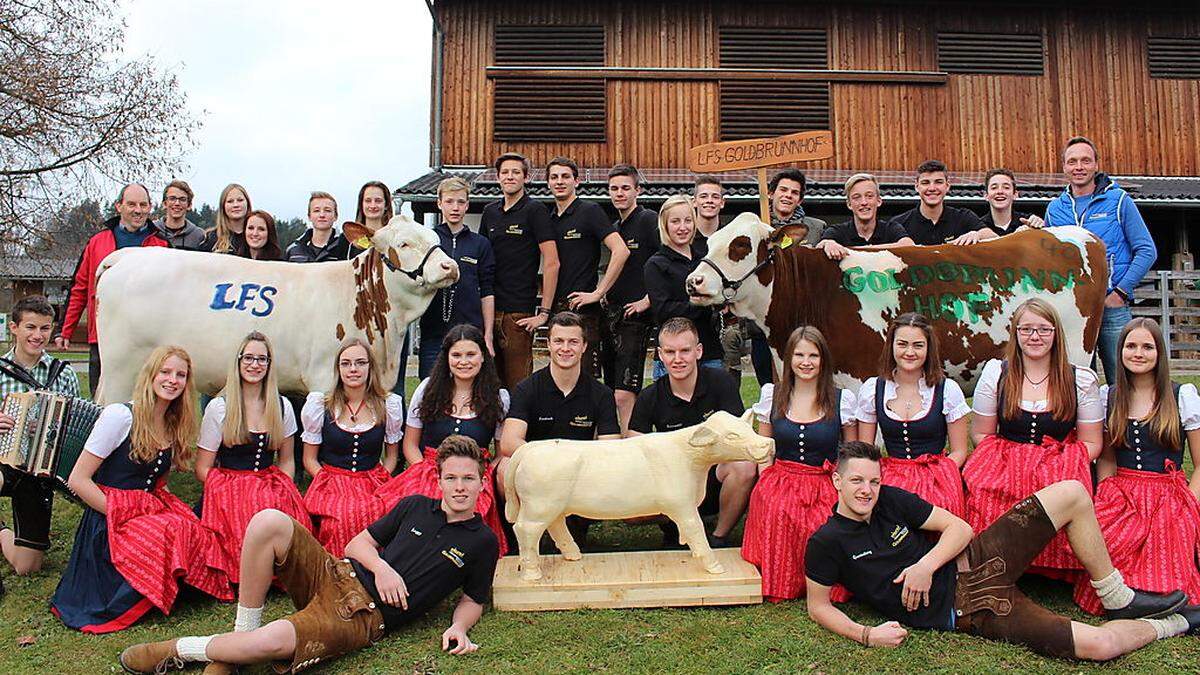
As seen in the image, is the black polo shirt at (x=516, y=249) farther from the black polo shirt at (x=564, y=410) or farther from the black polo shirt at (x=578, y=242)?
the black polo shirt at (x=564, y=410)

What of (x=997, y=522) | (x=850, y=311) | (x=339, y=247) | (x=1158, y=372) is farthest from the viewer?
(x=339, y=247)

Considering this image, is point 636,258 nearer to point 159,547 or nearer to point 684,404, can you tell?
point 684,404

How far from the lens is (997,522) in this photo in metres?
3.49

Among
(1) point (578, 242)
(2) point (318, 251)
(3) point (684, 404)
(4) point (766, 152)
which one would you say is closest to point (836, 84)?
(4) point (766, 152)

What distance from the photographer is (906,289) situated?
5305 mm

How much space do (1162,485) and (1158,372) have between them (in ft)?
1.57

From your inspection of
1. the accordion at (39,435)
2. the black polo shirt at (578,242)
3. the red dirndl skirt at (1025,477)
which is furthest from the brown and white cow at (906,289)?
the accordion at (39,435)

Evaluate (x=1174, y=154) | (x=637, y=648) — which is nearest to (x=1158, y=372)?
(x=637, y=648)

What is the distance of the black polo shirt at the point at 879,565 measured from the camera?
342 cm

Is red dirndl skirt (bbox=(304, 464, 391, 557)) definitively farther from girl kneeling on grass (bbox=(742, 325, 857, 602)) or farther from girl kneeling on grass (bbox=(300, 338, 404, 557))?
girl kneeling on grass (bbox=(742, 325, 857, 602))

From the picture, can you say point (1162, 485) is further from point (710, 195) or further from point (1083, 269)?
point (710, 195)

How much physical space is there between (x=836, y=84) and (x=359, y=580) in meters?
13.1

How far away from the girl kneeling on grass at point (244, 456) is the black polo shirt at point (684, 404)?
5.62 feet

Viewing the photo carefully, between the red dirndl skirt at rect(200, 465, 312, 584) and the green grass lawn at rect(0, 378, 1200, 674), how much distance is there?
0.23 meters
